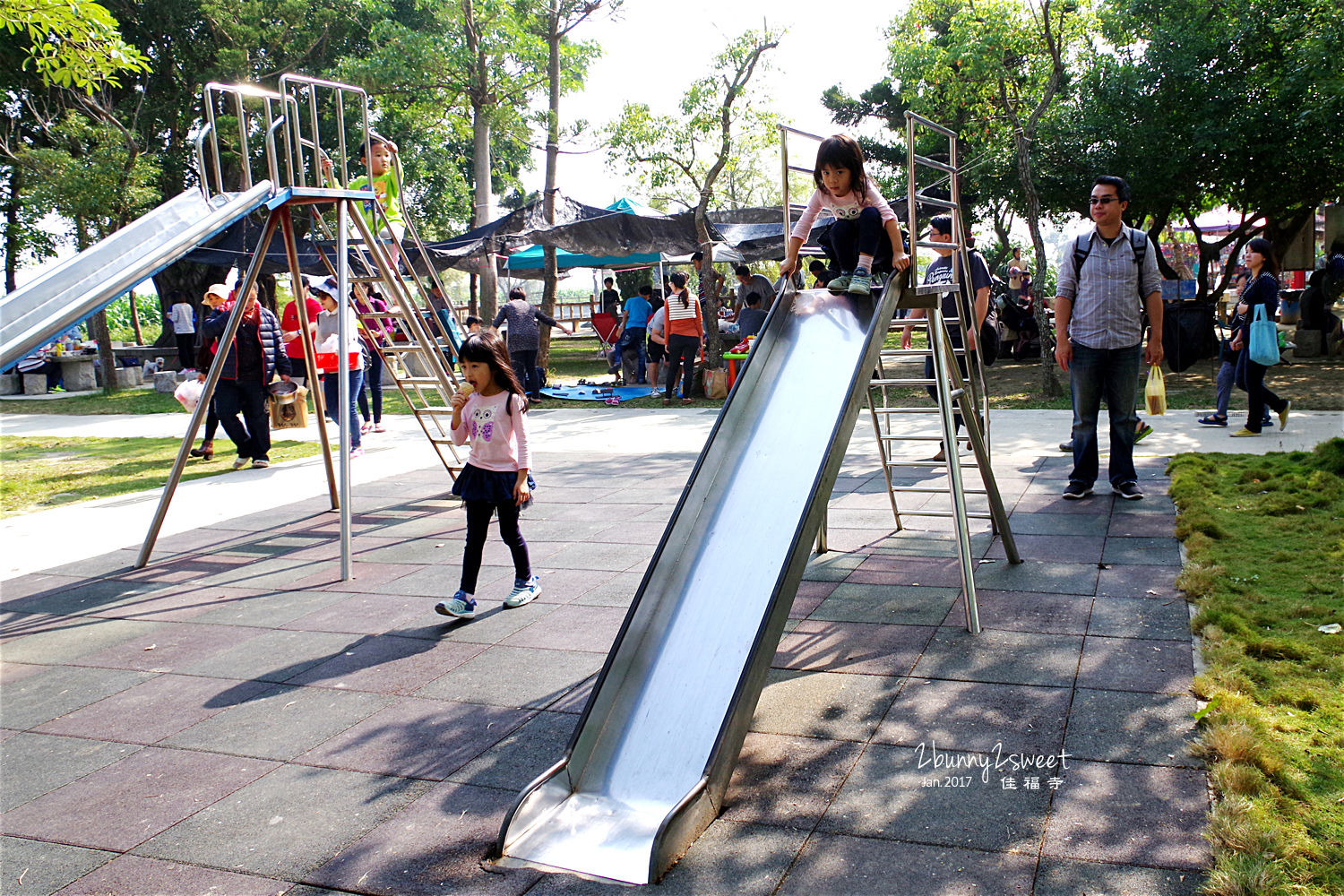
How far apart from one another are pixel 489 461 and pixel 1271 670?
11.6 feet

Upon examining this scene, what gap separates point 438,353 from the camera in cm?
712

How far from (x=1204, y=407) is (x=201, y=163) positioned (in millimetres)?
9828

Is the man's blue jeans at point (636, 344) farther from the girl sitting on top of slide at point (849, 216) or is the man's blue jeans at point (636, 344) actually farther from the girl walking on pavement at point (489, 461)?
the girl sitting on top of slide at point (849, 216)

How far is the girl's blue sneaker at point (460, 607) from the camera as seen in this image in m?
4.87

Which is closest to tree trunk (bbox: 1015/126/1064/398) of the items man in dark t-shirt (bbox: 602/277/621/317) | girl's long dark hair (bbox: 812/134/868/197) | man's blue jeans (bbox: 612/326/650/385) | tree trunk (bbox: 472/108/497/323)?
man's blue jeans (bbox: 612/326/650/385)

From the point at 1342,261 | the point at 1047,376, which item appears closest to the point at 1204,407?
the point at 1047,376

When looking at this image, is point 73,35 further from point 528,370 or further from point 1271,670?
point 1271,670

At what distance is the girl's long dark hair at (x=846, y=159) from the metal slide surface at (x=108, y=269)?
10.5 ft

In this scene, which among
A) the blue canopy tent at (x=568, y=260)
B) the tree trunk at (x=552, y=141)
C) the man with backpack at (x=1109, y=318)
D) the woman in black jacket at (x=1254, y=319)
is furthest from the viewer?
the blue canopy tent at (x=568, y=260)

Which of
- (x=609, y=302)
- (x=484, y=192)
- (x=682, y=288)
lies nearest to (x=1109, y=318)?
(x=682, y=288)

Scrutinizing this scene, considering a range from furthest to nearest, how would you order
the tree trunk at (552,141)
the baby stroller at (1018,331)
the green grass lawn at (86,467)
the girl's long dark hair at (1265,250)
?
the tree trunk at (552,141), the baby stroller at (1018,331), the green grass lawn at (86,467), the girl's long dark hair at (1265,250)

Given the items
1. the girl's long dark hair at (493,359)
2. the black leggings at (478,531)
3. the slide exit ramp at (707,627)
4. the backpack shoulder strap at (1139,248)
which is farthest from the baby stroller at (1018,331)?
the black leggings at (478,531)

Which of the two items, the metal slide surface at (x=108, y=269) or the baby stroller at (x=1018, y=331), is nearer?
the metal slide surface at (x=108, y=269)

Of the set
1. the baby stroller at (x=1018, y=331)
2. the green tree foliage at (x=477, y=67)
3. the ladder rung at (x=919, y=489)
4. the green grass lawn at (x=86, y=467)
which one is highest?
the green tree foliage at (x=477, y=67)
